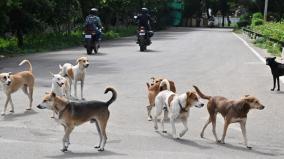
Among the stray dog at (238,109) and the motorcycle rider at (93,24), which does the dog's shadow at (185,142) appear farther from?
the motorcycle rider at (93,24)

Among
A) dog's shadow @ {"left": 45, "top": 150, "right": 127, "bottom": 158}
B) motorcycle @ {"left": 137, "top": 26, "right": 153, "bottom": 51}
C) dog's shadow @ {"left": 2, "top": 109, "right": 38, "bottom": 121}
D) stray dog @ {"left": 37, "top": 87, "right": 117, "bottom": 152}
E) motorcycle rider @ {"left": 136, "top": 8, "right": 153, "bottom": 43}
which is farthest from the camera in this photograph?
motorcycle rider @ {"left": 136, "top": 8, "right": 153, "bottom": 43}

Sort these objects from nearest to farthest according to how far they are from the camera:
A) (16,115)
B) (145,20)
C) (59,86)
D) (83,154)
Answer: (83,154) < (16,115) < (59,86) < (145,20)

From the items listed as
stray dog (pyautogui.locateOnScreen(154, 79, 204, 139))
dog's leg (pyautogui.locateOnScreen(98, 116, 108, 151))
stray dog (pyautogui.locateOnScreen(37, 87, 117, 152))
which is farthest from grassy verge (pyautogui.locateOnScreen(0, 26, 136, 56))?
dog's leg (pyautogui.locateOnScreen(98, 116, 108, 151))

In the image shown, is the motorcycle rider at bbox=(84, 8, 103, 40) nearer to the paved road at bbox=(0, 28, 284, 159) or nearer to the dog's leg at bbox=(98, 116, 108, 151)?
the paved road at bbox=(0, 28, 284, 159)

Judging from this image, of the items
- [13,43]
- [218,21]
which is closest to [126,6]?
[13,43]

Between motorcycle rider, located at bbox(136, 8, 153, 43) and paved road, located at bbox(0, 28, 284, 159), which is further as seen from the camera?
motorcycle rider, located at bbox(136, 8, 153, 43)

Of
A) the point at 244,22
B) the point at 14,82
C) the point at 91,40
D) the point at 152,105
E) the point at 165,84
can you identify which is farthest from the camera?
the point at 244,22

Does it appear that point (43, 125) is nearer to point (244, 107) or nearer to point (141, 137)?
A: point (141, 137)

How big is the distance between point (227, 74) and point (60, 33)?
2188 cm

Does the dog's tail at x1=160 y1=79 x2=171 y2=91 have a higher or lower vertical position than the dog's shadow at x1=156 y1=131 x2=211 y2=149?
higher

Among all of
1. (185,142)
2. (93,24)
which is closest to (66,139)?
(185,142)

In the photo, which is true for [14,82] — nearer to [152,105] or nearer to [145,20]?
[152,105]

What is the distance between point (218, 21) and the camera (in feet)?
389

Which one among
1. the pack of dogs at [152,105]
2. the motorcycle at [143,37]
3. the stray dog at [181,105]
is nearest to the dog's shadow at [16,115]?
the pack of dogs at [152,105]
